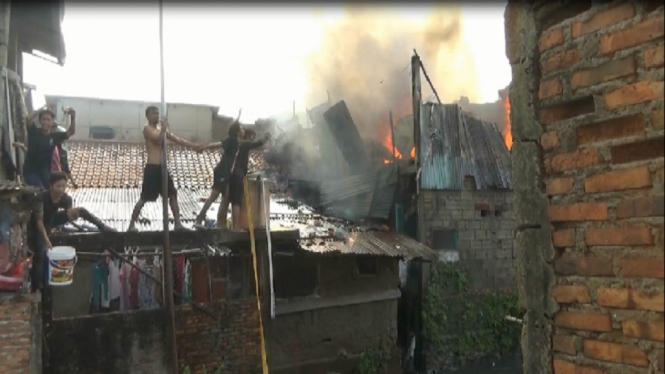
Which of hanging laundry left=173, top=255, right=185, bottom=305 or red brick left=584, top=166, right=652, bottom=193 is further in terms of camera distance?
hanging laundry left=173, top=255, right=185, bottom=305

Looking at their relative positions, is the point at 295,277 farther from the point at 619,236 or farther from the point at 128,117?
the point at 128,117

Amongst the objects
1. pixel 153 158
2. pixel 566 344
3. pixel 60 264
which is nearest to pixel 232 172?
pixel 153 158

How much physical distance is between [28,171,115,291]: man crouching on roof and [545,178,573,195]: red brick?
666cm

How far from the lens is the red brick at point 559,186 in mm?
2553

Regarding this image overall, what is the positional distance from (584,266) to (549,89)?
935mm

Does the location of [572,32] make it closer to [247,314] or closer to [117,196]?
[247,314]

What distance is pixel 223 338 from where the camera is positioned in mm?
9336

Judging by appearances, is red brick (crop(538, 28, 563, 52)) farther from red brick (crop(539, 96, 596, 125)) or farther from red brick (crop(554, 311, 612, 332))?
red brick (crop(554, 311, 612, 332))

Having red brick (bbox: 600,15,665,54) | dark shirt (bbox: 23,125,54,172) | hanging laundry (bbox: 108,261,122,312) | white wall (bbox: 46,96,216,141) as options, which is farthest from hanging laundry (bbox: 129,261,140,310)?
white wall (bbox: 46,96,216,141)

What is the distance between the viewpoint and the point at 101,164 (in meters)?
15.6

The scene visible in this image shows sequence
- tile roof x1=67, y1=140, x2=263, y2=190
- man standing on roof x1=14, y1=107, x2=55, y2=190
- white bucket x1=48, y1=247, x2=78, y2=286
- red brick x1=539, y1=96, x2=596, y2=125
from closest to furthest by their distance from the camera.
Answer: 1. red brick x1=539, y1=96, x2=596, y2=125
2. white bucket x1=48, y1=247, x2=78, y2=286
3. man standing on roof x1=14, y1=107, x2=55, y2=190
4. tile roof x1=67, y1=140, x2=263, y2=190

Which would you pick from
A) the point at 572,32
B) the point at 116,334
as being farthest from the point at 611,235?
the point at 116,334

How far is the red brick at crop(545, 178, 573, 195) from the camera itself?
8.38ft

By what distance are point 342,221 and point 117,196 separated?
6.02 metres
